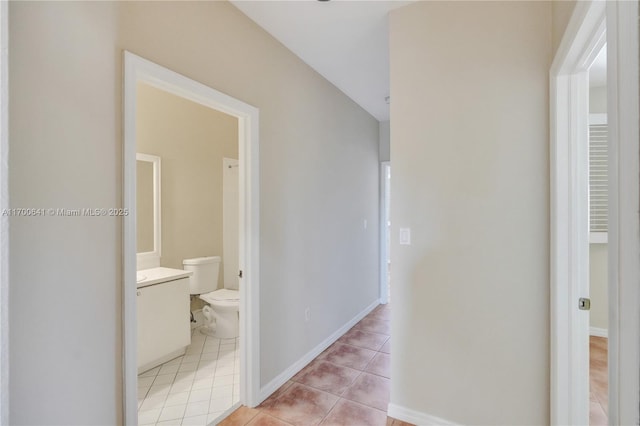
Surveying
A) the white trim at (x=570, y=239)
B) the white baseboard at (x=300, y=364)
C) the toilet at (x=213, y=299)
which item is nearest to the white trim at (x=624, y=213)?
the white trim at (x=570, y=239)

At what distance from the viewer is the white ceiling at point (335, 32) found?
188 centimetres

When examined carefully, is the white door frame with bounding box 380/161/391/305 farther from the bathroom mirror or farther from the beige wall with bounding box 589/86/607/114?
the bathroom mirror

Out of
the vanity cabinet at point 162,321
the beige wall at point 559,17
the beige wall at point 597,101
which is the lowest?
the vanity cabinet at point 162,321

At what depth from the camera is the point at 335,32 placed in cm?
217

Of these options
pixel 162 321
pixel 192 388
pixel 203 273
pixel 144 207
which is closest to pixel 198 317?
pixel 203 273

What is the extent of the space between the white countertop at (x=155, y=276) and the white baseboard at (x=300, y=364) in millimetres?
1236

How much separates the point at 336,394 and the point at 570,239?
1.81 metres

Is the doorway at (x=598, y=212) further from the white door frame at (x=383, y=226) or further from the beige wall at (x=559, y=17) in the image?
the white door frame at (x=383, y=226)

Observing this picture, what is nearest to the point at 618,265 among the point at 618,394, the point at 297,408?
the point at 618,394

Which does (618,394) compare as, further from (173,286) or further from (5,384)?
(173,286)

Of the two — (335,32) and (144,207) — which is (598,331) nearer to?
(335,32)

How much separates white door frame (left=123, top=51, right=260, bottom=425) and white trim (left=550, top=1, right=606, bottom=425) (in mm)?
1741

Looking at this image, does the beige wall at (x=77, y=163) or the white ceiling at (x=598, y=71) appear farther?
the white ceiling at (x=598, y=71)

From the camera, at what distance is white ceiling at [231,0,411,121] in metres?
1.88
